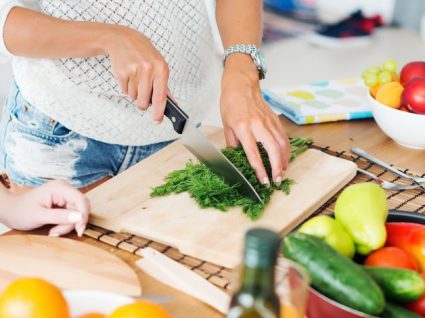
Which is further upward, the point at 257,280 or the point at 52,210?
the point at 257,280

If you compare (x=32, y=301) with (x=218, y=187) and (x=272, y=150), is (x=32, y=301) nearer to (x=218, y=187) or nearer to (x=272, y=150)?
(x=218, y=187)

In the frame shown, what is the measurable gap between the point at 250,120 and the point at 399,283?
56 centimetres

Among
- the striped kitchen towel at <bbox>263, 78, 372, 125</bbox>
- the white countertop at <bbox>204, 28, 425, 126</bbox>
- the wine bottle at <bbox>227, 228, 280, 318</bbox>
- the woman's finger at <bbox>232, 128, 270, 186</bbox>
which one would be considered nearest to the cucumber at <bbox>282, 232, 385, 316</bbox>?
the wine bottle at <bbox>227, 228, 280, 318</bbox>

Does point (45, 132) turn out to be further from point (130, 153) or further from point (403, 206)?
point (403, 206)

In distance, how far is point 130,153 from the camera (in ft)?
5.21

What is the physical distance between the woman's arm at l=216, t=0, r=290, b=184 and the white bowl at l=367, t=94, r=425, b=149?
0.26 m

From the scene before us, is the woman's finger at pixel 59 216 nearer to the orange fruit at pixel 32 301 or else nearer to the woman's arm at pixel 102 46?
the woman's arm at pixel 102 46

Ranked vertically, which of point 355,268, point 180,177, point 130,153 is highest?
point 355,268

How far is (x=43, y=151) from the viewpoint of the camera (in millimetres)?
1485

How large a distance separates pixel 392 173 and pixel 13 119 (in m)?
0.85

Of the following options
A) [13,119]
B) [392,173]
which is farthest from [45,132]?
[392,173]

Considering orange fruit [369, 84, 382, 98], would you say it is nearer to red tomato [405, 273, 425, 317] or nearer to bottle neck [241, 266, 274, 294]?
red tomato [405, 273, 425, 317]

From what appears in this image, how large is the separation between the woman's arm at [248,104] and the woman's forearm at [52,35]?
282mm

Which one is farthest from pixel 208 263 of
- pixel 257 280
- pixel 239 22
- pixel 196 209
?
pixel 239 22
